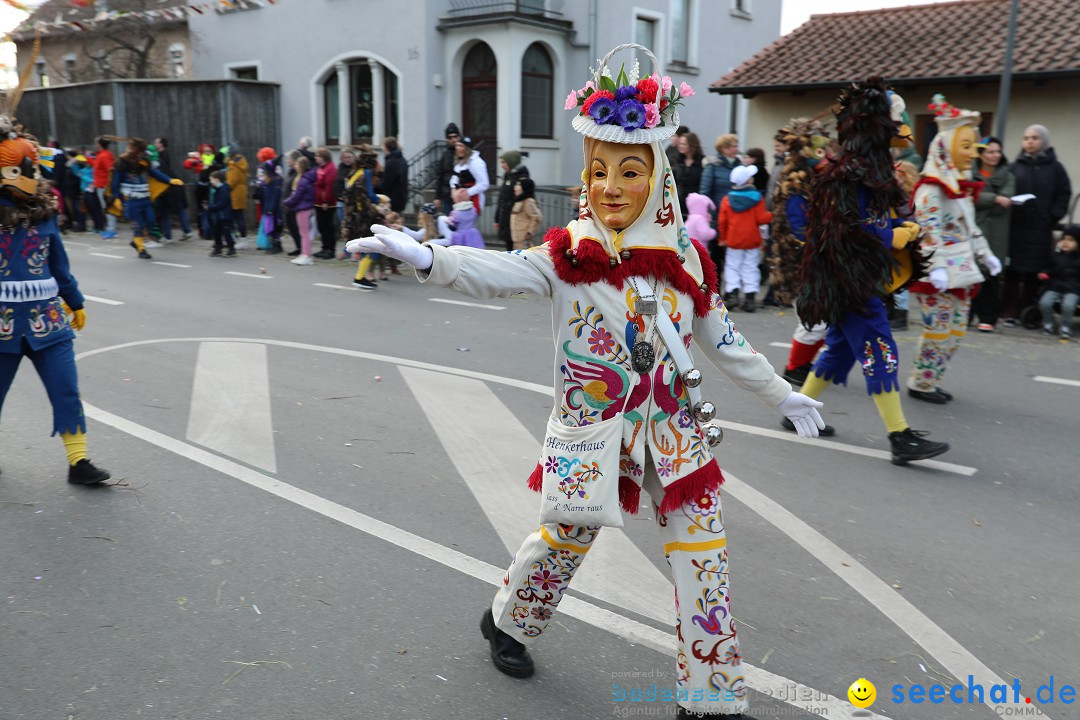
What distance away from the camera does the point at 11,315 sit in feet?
16.6

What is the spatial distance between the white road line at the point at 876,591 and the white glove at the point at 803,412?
1035mm

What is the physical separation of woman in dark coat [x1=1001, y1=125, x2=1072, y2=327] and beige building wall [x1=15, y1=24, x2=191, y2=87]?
2586 centimetres

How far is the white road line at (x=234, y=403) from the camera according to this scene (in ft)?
19.6

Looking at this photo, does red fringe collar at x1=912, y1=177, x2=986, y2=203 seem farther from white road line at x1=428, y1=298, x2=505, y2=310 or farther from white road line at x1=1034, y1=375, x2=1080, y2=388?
white road line at x1=428, y1=298, x2=505, y2=310

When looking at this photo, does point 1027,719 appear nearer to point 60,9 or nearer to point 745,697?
point 745,697

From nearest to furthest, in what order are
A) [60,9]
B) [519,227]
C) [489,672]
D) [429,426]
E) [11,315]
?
[489,672] → [11,315] → [429,426] → [519,227] → [60,9]

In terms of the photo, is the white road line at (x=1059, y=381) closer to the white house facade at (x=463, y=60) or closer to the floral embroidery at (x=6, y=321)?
the floral embroidery at (x=6, y=321)

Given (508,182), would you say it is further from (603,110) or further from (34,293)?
(603,110)

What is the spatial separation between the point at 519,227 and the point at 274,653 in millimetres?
10962

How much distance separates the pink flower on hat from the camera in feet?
9.70

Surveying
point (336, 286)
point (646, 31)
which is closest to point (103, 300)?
point (336, 286)

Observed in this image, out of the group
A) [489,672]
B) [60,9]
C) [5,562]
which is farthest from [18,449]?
[60,9]

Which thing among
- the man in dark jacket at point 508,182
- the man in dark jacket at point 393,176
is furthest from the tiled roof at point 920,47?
the man in dark jacket at point 393,176

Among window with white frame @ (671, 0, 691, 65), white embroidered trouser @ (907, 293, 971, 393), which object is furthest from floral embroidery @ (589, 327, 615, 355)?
window with white frame @ (671, 0, 691, 65)
